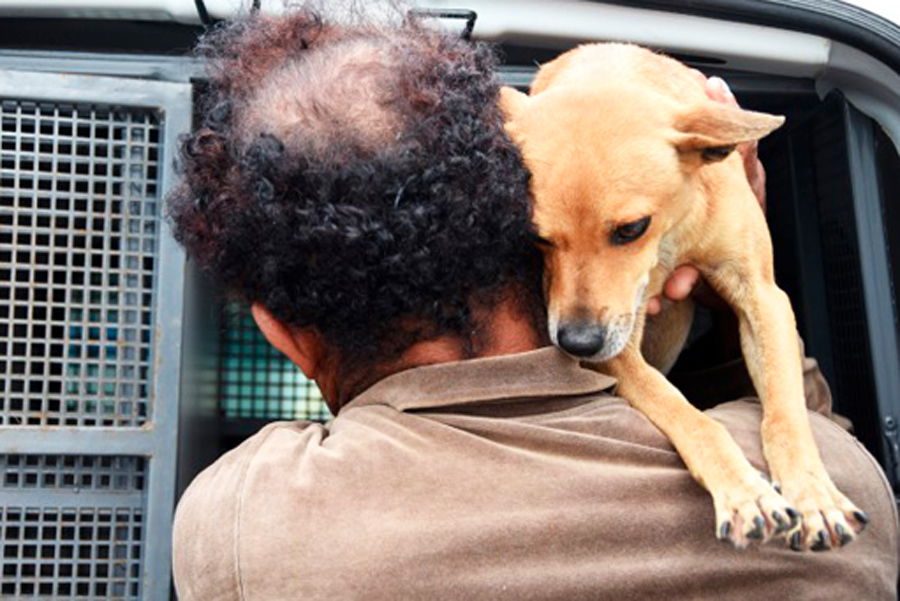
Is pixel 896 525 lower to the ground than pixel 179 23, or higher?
lower

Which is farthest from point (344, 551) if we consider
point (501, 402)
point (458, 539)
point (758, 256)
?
point (758, 256)

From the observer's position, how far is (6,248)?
5.76 feet

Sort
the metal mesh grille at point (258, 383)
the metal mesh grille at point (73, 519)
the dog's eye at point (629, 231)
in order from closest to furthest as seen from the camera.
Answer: the metal mesh grille at point (73, 519) < the dog's eye at point (629, 231) < the metal mesh grille at point (258, 383)

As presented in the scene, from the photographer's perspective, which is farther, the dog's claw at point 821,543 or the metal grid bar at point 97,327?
the metal grid bar at point 97,327

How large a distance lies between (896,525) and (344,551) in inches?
35.8

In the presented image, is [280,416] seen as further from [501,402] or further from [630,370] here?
[501,402]

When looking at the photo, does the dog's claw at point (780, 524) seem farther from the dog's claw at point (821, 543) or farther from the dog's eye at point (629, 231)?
the dog's eye at point (629, 231)

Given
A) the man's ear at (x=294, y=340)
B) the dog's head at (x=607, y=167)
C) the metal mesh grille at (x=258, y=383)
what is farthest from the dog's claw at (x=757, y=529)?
the metal mesh grille at (x=258, y=383)

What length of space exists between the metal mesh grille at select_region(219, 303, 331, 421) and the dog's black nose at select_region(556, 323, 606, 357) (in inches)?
34.9

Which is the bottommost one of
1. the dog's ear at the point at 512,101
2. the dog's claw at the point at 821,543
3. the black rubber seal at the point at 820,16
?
the dog's claw at the point at 821,543

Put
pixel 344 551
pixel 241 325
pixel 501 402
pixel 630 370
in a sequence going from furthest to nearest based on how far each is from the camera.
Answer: pixel 241 325, pixel 630 370, pixel 501 402, pixel 344 551


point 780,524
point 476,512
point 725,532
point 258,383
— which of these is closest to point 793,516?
point 780,524

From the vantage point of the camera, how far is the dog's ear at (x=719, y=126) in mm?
1949

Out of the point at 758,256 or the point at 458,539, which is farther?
the point at 758,256
